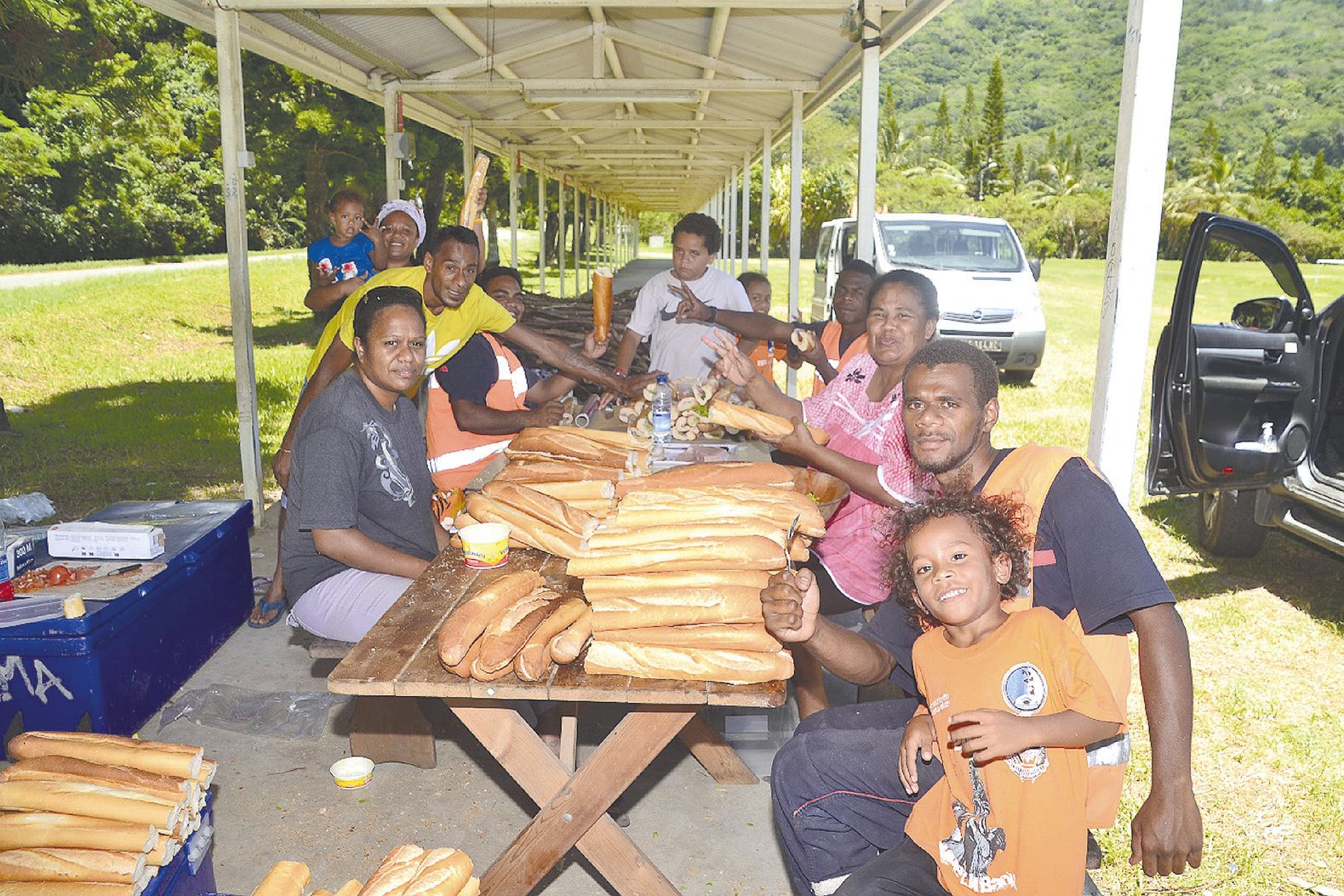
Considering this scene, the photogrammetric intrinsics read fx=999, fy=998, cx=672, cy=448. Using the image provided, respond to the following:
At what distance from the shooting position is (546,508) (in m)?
3.06

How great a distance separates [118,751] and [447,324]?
9.50 feet

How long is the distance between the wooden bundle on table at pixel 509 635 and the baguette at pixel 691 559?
0.14 meters

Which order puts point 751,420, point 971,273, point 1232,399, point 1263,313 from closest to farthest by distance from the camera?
point 751,420 → point 1232,399 → point 1263,313 → point 971,273

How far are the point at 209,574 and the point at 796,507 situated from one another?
10.5 ft

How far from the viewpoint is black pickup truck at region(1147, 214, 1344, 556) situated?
5492mm

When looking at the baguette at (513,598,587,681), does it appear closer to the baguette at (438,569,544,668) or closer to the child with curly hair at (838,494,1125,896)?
the baguette at (438,569,544,668)

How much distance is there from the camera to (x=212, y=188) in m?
36.2

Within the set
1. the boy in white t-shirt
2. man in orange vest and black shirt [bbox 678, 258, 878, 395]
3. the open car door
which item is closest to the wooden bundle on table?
man in orange vest and black shirt [bbox 678, 258, 878, 395]

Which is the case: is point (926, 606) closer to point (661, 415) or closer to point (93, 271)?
point (661, 415)

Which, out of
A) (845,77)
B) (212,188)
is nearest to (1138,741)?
(845,77)

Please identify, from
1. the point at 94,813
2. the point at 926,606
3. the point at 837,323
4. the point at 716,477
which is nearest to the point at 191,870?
the point at 94,813

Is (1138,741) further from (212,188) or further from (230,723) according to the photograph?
(212,188)

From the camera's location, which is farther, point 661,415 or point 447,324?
point 447,324

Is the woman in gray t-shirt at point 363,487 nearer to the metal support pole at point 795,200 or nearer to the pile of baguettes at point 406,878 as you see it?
the pile of baguettes at point 406,878
